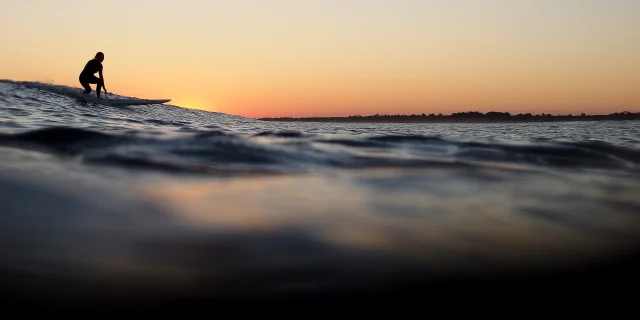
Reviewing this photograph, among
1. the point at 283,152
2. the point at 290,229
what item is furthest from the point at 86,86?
the point at 290,229

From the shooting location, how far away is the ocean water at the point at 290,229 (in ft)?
3.44

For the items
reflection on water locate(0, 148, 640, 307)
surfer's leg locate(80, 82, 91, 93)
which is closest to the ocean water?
reflection on water locate(0, 148, 640, 307)

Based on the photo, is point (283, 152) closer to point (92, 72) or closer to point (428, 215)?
point (428, 215)

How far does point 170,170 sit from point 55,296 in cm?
142

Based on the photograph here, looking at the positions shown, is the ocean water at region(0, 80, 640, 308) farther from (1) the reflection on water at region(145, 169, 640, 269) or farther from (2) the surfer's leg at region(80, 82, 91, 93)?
(2) the surfer's leg at region(80, 82, 91, 93)

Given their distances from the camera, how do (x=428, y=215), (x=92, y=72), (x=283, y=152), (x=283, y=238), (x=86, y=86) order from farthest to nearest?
(x=86, y=86), (x=92, y=72), (x=283, y=152), (x=428, y=215), (x=283, y=238)

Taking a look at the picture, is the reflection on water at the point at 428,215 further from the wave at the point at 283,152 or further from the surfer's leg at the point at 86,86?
the surfer's leg at the point at 86,86

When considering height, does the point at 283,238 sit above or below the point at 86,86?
below

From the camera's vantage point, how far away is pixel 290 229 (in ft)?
4.76

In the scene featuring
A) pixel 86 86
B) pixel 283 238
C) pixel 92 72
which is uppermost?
pixel 92 72

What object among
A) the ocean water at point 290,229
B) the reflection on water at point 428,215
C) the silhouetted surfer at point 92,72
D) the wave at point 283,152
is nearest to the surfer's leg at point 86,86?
the silhouetted surfer at point 92,72

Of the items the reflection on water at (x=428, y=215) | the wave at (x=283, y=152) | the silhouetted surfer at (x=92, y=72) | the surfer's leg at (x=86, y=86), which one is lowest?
the reflection on water at (x=428, y=215)

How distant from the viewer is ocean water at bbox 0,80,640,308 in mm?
1049

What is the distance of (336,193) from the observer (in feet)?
6.60
